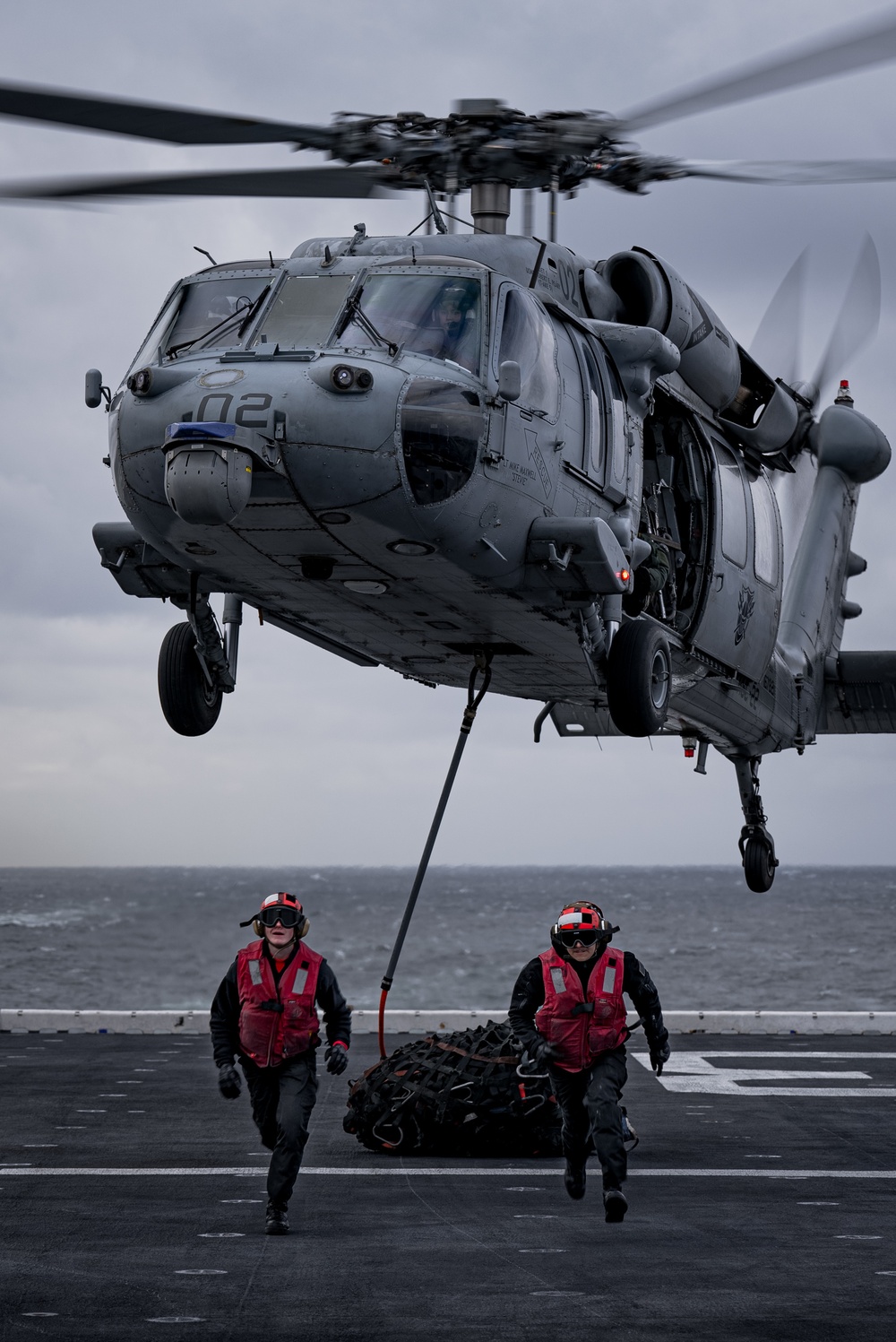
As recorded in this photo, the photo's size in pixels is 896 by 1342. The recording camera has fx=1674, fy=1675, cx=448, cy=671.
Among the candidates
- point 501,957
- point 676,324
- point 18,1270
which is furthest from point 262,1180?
point 501,957

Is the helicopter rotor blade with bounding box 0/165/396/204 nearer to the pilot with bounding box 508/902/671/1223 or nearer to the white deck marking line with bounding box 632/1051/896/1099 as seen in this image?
the pilot with bounding box 508/902/671/1223

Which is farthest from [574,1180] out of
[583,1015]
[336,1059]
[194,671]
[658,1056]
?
[194,671]

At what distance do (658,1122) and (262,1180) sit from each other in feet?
13.3

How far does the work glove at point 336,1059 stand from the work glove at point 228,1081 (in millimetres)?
448

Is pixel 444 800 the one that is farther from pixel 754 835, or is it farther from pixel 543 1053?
pixel 754 835

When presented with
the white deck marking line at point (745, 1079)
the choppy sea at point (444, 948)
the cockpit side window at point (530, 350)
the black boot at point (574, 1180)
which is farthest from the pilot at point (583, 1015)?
the choppy sea at point (444, 948)

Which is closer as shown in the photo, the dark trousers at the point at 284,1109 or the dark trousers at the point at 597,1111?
the dark trousers at the point at 284,1109

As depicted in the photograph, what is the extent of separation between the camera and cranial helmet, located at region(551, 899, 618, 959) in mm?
8516

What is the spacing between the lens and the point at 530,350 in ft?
34.2

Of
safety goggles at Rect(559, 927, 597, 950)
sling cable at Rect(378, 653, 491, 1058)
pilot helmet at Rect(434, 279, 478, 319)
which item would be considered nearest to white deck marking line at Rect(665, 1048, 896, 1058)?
sling cable at Rect(378, 653, 491, 1058)

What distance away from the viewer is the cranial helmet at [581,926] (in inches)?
335

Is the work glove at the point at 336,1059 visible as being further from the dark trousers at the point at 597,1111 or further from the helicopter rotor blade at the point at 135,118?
the helicopter rotor blade at the point at 135,118

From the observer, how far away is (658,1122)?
1279 centimetres

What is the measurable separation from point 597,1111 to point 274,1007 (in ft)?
5.59
